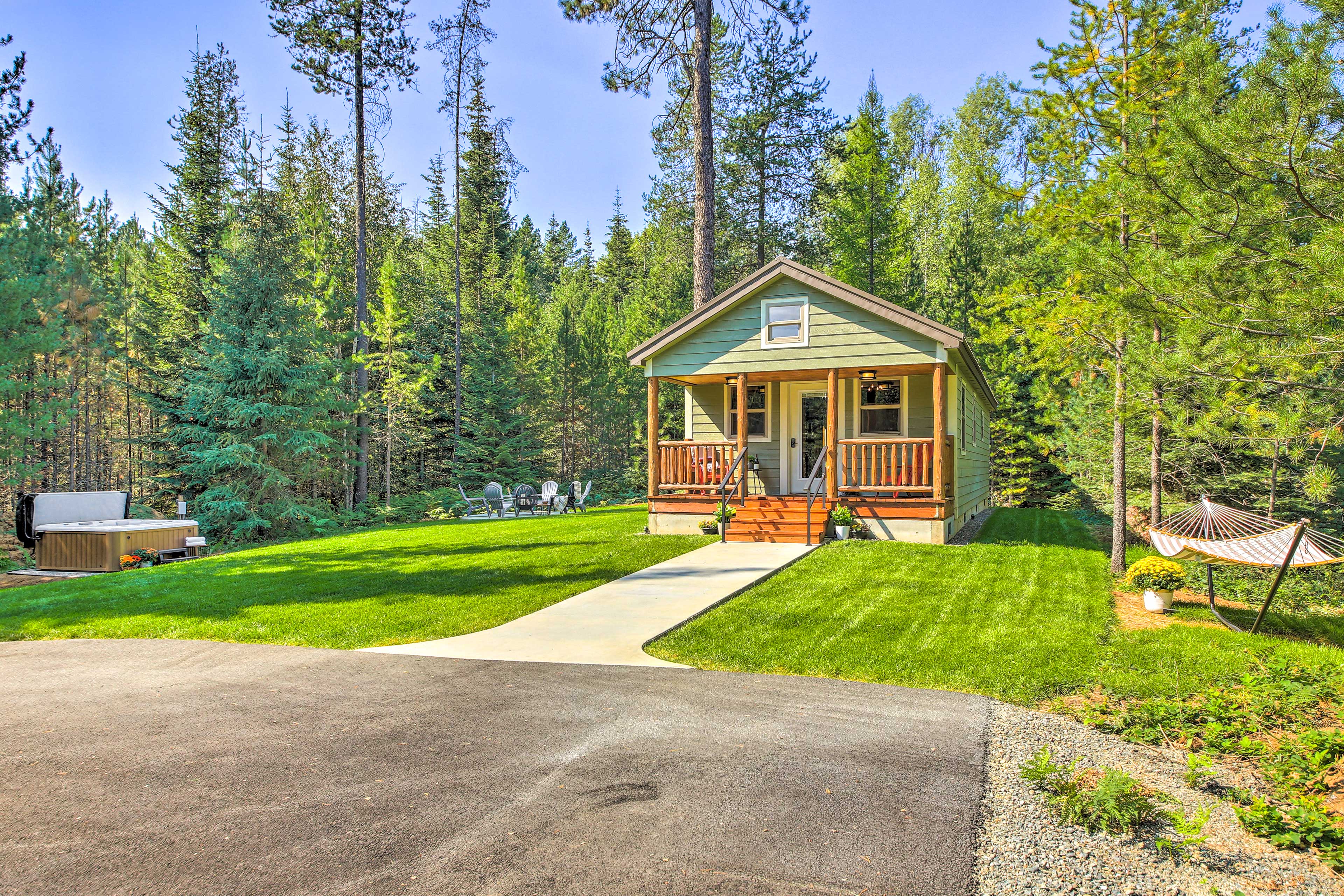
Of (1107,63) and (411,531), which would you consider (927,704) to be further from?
(411,531)

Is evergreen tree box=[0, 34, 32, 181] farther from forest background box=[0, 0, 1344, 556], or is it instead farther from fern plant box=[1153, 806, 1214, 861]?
fern plant box=[1153, 806, 1214, 861]

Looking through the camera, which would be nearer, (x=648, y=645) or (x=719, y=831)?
(x=719, y=831)

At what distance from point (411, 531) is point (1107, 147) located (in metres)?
13.3

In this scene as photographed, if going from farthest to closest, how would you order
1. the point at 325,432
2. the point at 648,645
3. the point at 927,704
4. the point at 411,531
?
the point at 325,432
the point at 411,531
the point at 648,645
the point at 927,704

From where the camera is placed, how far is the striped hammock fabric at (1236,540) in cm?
549

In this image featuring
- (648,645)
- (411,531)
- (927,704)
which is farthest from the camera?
(411,531)

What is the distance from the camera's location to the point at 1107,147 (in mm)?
8195

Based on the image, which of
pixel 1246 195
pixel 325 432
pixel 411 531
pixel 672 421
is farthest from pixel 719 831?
pixel 672 421

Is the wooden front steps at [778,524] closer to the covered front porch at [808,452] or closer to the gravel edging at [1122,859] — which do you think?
the covered front porch at [808,452]

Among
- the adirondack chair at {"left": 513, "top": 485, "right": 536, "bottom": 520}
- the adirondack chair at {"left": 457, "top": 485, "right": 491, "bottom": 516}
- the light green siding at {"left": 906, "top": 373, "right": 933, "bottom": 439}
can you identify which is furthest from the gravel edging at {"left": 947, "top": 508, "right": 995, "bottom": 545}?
the adirondack chair at {"left": 457, "top": 485, "right": 491, "bottom": 516}

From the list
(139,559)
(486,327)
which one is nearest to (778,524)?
(139,559)

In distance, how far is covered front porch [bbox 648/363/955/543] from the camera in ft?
35.2

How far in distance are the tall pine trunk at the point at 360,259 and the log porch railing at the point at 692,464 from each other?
10.8m

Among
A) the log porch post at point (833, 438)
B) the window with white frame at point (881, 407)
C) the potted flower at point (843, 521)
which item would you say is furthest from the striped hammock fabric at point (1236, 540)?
the window with white frame at point (881, 407)
